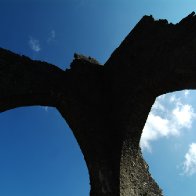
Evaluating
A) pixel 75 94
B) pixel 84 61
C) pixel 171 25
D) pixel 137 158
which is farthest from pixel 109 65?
pixel 137 158

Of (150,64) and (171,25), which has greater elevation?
(171,25)

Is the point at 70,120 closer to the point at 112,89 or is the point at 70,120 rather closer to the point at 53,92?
the point at 53,92

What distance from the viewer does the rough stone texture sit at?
253 inches

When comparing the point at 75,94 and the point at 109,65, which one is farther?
the point at 109,65

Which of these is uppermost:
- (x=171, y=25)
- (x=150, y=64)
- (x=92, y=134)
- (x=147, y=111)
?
(x=171, y=25)

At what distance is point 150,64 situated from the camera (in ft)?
22.2

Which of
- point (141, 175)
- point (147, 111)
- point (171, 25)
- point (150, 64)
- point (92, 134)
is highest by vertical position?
point (171, 25)

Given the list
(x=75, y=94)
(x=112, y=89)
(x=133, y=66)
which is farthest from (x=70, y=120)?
(x=133, y=66)

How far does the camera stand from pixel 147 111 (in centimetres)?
691

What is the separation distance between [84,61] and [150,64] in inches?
58.5

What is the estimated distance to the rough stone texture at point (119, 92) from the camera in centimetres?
644

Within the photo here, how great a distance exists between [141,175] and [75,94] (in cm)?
199

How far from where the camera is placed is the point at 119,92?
7109 millimetres

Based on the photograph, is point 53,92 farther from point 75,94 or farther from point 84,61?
point 84,61
